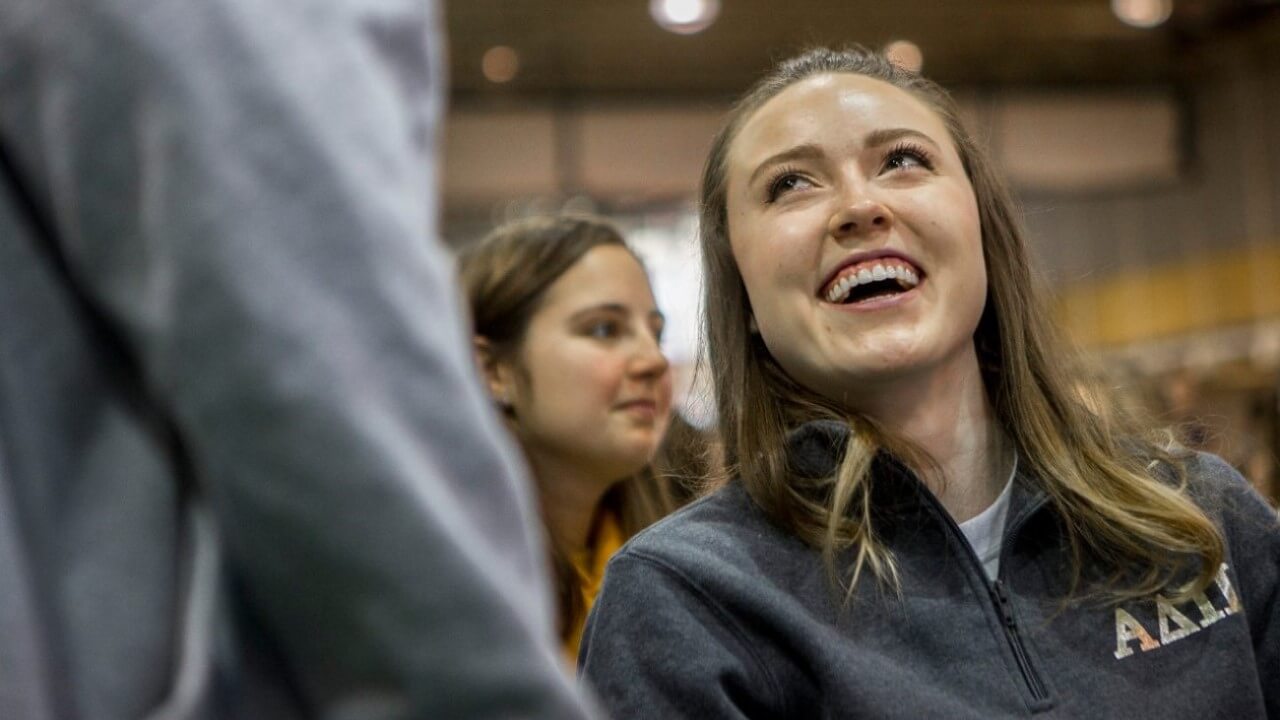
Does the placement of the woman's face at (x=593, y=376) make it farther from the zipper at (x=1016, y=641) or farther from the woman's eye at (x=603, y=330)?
the zipper at (x=1016, y=641)

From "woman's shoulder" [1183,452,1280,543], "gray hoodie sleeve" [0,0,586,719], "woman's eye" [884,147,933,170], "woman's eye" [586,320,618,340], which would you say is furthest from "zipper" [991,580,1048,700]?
"woman's eye" [586,320,618,340]

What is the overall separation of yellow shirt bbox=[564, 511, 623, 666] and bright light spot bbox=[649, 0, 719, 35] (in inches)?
208

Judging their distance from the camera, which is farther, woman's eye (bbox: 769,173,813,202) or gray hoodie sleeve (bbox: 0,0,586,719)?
woman's eye (bbox: 769,173,813,202)

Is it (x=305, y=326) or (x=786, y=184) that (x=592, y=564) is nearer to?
(x=786, y=184)

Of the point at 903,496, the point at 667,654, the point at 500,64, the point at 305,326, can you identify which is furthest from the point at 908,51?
the point at 305,326

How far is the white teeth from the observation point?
1.52 m

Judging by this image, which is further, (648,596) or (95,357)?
(648,596)

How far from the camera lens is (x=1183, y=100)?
8.94 m

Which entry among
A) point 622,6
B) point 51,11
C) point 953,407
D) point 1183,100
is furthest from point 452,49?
point 51,11

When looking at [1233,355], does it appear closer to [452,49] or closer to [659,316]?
[452,49]

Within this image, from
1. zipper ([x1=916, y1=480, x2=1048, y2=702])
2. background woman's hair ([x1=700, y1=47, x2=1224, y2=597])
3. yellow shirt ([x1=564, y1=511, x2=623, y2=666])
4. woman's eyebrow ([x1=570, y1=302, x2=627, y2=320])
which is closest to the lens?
zipper ([x1=916, y1=480, x2=1048, y2=702])

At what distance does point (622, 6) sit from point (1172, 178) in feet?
13.3

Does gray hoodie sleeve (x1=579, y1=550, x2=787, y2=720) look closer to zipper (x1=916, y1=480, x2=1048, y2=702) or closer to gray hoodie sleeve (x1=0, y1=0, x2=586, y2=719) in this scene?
zipper (x1=916, y1=480, x2=1048, y2=702)

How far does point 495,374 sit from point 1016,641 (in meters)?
1.51
